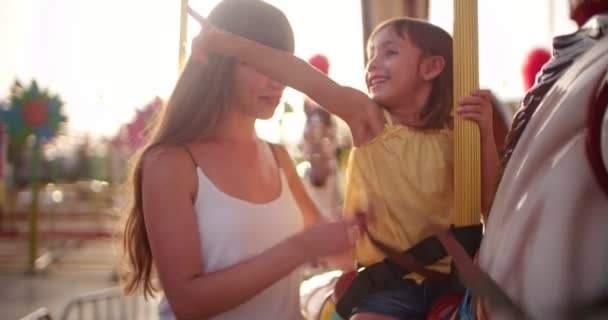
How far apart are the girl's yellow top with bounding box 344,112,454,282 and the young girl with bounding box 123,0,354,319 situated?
0.41 feet

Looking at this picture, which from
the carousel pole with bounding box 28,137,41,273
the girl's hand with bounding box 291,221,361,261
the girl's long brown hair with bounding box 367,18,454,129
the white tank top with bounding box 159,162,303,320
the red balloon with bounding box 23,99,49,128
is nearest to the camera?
the girl's hand with bounding box 291,221,361,261

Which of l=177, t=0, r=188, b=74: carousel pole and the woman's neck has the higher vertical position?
l=177, t=0, r=188, b=74: carousel pole

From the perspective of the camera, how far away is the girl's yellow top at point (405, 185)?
1.00 metres

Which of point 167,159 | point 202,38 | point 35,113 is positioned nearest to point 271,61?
point 202,38

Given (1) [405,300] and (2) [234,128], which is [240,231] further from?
(1) [405,300]

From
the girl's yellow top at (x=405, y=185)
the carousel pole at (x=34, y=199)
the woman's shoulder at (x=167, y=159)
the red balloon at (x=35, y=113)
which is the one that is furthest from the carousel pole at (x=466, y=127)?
the carousel pole at (x=34, y=199)

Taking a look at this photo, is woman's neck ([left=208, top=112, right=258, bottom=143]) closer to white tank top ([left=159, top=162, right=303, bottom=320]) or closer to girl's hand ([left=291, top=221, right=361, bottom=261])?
white tank top ([left=159, top=162, right=303, bottom=320])

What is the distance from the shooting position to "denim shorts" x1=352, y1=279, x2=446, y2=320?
0.96 m

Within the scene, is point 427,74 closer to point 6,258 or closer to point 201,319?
point 201,319

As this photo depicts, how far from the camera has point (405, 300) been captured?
97cm

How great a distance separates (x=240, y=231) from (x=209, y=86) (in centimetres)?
21

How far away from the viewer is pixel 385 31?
1074 mm

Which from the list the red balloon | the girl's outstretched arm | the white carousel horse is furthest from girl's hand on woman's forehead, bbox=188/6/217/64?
the red balloon

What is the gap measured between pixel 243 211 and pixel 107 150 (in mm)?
6803
